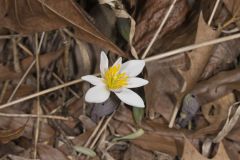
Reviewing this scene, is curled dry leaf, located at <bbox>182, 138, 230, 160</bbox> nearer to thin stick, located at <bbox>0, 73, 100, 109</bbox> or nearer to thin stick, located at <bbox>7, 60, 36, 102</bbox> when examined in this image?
thin stick, located at <bbox>0, 73, 100, 109</bbox>

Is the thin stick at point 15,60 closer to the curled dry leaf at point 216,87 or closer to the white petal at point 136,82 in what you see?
the white petal at point 136,82

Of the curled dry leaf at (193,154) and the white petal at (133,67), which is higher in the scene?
the white petal at (133,67)

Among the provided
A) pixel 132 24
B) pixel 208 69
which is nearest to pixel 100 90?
pixel 132 24

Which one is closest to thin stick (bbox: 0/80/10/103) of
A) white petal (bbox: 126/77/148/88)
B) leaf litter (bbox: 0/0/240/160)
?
leaf litter (bbox: 0/0/240/160)

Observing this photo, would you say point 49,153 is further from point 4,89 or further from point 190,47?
point 190,47

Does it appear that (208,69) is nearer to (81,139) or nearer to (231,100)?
(231,100)

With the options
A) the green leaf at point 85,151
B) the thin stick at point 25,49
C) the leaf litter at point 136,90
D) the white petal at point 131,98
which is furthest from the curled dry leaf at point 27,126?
the white petal at point 131,98

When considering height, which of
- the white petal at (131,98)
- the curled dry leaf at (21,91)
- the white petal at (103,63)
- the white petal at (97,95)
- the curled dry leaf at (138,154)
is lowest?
the curled dry leaf at (138,154)
